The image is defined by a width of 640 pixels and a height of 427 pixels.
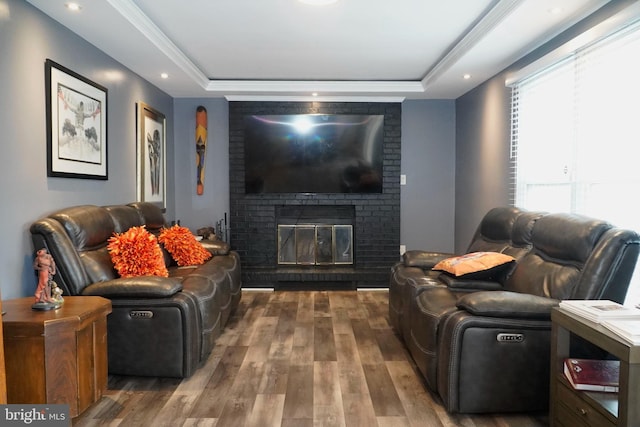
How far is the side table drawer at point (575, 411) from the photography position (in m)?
1.82

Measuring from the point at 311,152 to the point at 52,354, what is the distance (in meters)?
3.96

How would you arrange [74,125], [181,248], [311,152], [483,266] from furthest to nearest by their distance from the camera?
1. [311,152]
2. [181,248]
3. [74,125]
4. [483,266]

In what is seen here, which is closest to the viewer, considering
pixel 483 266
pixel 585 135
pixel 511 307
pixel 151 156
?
pixel 511 307

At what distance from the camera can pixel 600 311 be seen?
190 centimetres

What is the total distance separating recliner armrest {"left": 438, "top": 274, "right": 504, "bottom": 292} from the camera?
3.19m

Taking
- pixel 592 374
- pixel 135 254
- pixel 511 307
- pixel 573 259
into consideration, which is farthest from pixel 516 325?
pixel 135 254

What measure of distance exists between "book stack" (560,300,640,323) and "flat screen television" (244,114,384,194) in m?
3.77

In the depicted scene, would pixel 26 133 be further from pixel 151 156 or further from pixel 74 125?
pixel 151 156

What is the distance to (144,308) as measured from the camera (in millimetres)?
2777

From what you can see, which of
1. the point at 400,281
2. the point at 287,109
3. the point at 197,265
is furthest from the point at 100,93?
the point at 400,281

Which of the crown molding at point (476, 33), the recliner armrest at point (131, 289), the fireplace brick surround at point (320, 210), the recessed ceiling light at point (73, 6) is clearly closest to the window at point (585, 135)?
the crown molding at point (476, 33)

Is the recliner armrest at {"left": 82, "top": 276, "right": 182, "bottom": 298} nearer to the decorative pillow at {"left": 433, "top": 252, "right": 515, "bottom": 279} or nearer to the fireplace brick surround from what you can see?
the decorative pillow at {"left": 433, "top": 252, "right": 515, "bottom": 279}

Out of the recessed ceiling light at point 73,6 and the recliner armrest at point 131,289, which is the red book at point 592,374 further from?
the recessed ceiling light at point 73,6

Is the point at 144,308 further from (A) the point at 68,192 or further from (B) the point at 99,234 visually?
(A) the point at 68,192
